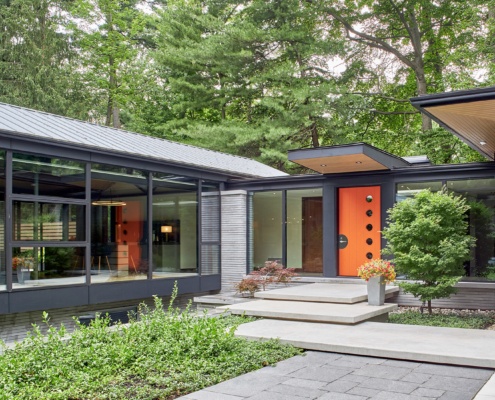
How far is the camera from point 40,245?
8773mm

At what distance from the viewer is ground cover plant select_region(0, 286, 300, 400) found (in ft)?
15.2

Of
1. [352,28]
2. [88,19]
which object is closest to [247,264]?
[352,28]

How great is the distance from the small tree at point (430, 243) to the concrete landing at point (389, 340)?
61.8 inches

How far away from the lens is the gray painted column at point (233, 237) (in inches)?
510

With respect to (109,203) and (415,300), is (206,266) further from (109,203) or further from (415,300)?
(415,300)

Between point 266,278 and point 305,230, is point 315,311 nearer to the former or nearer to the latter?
point 266,278

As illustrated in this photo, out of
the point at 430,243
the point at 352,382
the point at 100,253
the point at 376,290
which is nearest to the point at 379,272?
the point at 376,290

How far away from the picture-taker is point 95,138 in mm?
10445

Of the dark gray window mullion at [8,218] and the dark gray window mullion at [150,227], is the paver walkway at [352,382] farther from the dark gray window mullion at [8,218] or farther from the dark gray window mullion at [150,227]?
the dark gray window mullion at [150,227]

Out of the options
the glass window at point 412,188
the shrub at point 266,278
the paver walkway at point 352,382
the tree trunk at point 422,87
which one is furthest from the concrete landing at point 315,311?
the tree trunk at point 422,87

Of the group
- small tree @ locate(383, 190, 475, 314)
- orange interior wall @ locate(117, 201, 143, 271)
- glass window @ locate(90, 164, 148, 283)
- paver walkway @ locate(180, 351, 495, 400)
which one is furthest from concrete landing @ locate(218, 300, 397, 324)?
orange interior wall @ locate(117, 201, 143, 271)

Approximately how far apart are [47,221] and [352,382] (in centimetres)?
585

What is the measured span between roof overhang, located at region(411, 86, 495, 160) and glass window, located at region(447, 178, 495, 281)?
189 cm

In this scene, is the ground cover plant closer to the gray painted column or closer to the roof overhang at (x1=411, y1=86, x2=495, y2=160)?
the roof overhang at (x1=411, y1=86, x2=495, y2=160)
